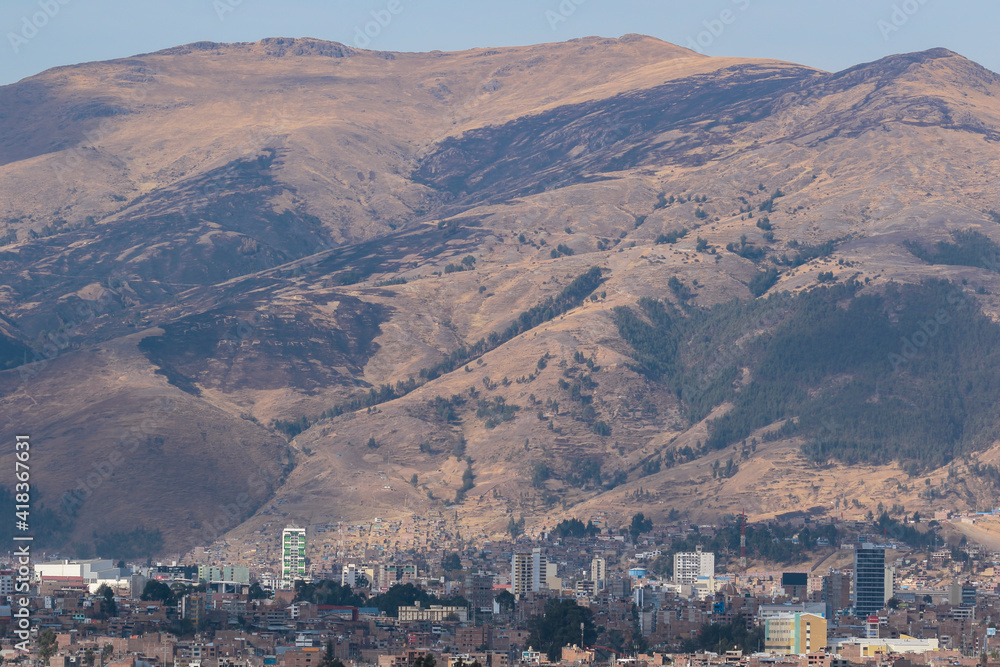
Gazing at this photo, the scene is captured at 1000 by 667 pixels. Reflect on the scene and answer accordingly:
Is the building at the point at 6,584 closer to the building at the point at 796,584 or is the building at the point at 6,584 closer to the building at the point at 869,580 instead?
the building at the point at 796,584

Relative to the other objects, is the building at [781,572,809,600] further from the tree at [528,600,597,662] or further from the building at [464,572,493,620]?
the tree at [528,600,597,662]

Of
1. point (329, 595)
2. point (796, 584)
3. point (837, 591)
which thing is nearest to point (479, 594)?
point (329, 595)

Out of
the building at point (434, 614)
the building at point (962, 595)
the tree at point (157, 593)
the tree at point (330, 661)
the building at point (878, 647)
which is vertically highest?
the building at point (962, 595)

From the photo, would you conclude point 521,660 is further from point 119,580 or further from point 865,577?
point 119,580

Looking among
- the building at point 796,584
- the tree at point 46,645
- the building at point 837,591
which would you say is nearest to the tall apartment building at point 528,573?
the building at point 796,584

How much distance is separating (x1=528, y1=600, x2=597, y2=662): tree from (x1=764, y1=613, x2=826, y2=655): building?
44.0 feet

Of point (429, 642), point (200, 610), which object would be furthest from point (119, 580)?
point (429, 642)

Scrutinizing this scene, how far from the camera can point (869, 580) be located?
17550 cm

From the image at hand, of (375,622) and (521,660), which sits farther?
(375,622)

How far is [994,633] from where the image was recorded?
142500mm

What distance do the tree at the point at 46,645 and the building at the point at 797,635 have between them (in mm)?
46361

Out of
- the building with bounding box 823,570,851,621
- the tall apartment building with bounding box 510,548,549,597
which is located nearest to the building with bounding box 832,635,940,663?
the building with bounding box 823,570,851,621

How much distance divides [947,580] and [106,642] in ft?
344

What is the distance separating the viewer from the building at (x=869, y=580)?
172 meters
